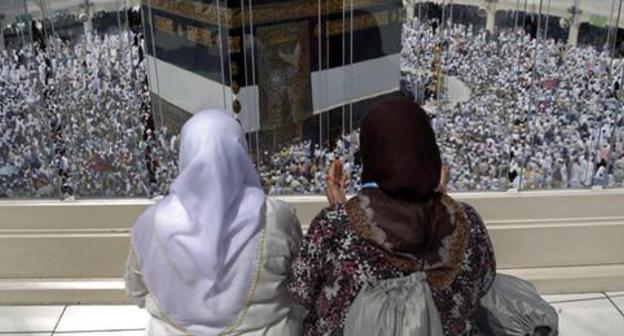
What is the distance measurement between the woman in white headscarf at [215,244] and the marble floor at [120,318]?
1.11 m

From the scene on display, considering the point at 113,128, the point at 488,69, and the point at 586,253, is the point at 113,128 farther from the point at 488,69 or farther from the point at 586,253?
the point at 586,253

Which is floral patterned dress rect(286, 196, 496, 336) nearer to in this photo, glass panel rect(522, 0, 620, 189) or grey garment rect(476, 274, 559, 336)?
grey garment rect(476, 274, 559, 336)

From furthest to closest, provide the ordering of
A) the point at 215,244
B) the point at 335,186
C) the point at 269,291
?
the point at 335,186 < the point at 269,291 < the point at 215,244

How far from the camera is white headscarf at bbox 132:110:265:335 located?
161cm

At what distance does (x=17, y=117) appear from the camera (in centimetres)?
277

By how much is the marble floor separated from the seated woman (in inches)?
55.8

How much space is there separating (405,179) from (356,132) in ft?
Result: 4.51

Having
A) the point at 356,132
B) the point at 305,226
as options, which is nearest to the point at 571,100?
the point at 356,132

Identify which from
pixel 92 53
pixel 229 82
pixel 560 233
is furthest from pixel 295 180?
pixel 560 233

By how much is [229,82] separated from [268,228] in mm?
1119

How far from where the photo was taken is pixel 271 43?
2627 millimetres

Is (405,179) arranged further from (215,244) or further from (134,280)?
(134,280)

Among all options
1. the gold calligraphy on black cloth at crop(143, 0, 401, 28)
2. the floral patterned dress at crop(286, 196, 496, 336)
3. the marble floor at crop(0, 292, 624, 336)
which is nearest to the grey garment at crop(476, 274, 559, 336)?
the floral patterned dress at crop(286, 196, 496, 336)

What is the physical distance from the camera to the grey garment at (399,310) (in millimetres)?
1426
